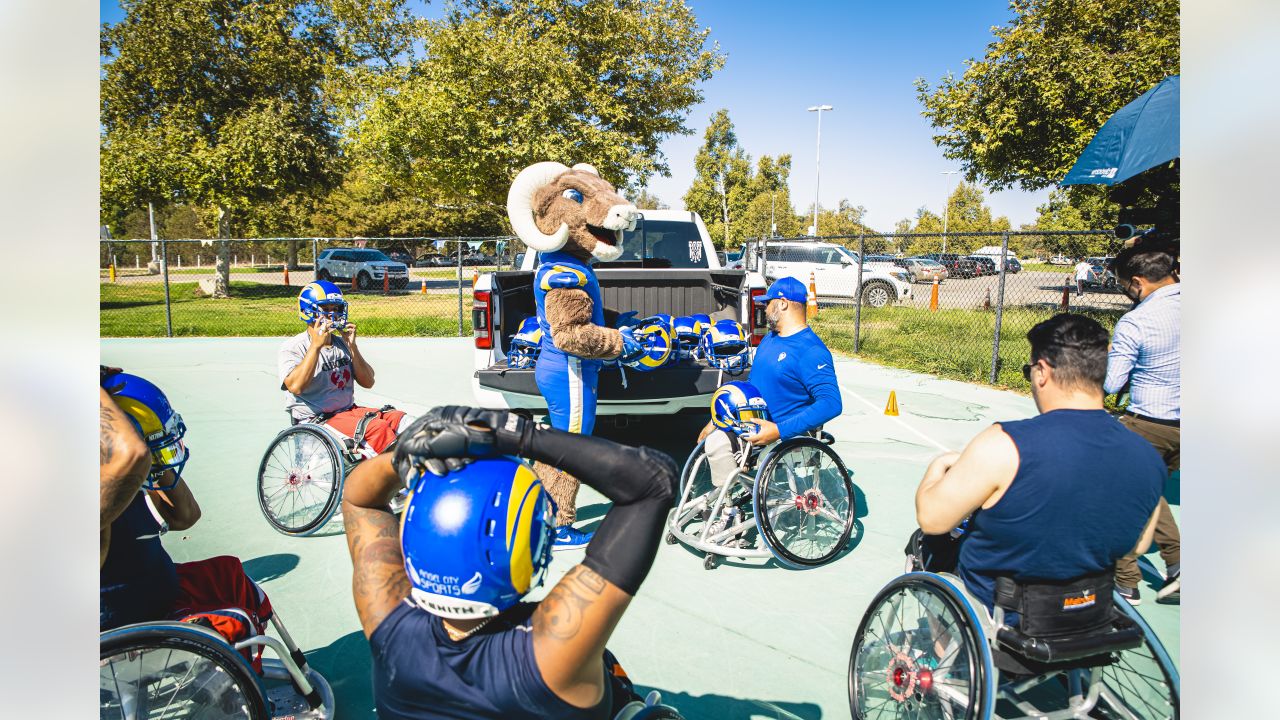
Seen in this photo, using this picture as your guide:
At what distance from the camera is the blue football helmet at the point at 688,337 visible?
552 cm

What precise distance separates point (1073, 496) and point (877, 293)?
18.4 meters

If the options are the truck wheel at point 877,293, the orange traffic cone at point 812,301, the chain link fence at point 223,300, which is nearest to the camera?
the chain link fence at point 223,300

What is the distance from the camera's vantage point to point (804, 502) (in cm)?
413

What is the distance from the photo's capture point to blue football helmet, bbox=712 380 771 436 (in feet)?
13.3

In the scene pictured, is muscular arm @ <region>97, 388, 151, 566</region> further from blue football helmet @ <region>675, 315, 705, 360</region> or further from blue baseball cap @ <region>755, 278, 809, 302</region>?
blue football helmet @ <region>675, 315, 705, 360</region>

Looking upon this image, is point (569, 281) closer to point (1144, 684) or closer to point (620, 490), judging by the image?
point (620, 490)

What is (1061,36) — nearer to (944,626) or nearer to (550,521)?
(944,626)

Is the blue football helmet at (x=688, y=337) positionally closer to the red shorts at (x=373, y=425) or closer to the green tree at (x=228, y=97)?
the red shorts at (x=373, y=425)

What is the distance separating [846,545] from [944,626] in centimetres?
210

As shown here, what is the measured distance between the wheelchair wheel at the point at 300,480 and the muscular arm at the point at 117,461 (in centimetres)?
270

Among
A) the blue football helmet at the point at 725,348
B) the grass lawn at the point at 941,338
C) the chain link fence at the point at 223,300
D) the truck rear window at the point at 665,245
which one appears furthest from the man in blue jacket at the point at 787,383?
the grass lawn at the point at 941,338

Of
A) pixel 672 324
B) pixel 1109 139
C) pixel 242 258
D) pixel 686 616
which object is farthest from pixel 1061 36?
pixel 242 258

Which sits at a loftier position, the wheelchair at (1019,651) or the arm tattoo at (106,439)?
the arm tattoo at (106,439)

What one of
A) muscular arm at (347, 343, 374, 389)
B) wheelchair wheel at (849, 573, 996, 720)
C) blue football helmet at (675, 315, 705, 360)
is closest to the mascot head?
blue football helmet at (675, 315, 705, 360)
